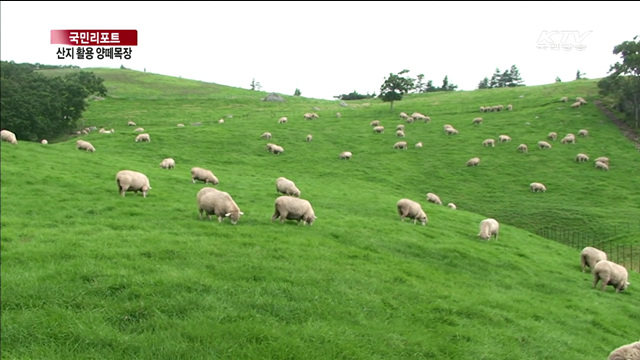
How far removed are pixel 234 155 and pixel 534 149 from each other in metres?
35.9

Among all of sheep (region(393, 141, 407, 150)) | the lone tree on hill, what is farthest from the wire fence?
the lone tree on hill

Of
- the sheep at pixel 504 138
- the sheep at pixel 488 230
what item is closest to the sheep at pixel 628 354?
the sheep at pixel 488 230

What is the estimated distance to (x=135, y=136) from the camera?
4409 cm

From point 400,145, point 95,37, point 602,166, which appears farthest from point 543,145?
point 95,37

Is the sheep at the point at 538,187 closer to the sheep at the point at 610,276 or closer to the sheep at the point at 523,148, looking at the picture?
the sheep at the point at 523,148

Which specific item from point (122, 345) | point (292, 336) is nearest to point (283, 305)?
point (292, 336)

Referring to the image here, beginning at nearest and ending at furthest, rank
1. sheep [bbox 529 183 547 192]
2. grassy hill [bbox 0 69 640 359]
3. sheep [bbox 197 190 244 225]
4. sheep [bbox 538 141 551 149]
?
grassy hill [bbox 0 69 640 359] < sheep [bbox 197 190 244 225] < sheep [bbox 529 183 547 192] < sheep [bbox 538 141 551 149]

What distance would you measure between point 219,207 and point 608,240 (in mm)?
28145

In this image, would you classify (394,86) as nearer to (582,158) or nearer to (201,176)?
(582,158)

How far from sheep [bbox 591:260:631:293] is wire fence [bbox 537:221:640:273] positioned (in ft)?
29.5

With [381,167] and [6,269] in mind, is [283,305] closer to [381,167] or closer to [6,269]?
[6,269]

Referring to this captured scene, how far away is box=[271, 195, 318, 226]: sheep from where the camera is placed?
1755cm

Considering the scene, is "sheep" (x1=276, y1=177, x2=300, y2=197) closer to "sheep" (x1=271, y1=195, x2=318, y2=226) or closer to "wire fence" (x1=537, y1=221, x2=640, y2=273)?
"sheep" (x1=271, y1=195, x2=318, y2=226)

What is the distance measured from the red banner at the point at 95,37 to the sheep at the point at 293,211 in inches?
341
